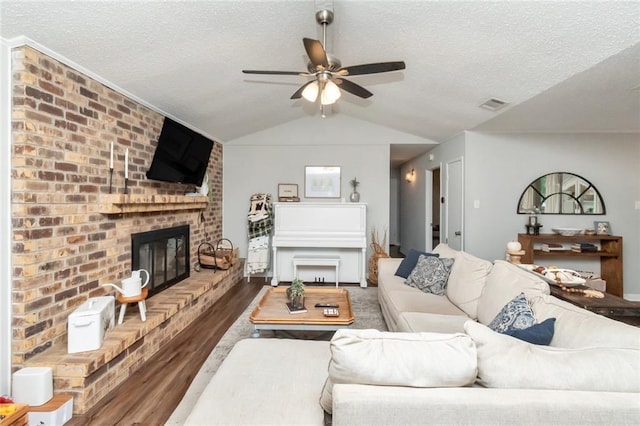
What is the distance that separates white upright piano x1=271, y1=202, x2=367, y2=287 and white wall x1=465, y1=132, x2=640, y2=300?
1618 mm

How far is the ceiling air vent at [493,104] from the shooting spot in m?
3.21

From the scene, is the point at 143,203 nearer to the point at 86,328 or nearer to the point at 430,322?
the point at 86,328

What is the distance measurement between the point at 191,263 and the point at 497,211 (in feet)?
14.6

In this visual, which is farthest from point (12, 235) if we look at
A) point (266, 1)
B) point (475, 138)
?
point (475, 138)

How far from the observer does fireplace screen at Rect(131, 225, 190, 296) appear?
3113mm

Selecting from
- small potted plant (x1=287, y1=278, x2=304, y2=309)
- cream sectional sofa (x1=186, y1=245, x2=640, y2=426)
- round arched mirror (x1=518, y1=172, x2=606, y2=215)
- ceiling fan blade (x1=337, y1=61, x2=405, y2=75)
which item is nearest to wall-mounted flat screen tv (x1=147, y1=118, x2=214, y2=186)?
small potted plant (x1=287, y1=278, x2=304, y2=309)

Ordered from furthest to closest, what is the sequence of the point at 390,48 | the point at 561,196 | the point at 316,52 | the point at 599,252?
the point at 561,196
the point at 599,252
the point at 390,48
the point at 316,52

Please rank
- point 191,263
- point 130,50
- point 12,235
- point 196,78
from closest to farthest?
point 12,235 < point 130,50 < point 196,78 < point 191,263

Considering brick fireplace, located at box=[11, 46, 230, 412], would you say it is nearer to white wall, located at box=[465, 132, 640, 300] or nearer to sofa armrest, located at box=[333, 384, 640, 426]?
sofa armrest, located at box=[333, 384, 640, 426]

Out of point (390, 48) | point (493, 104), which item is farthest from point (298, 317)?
point (493, 104)

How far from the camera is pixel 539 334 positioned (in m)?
1.38

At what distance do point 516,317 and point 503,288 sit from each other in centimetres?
56

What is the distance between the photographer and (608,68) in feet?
7.67

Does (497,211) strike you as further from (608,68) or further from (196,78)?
(196,78)
